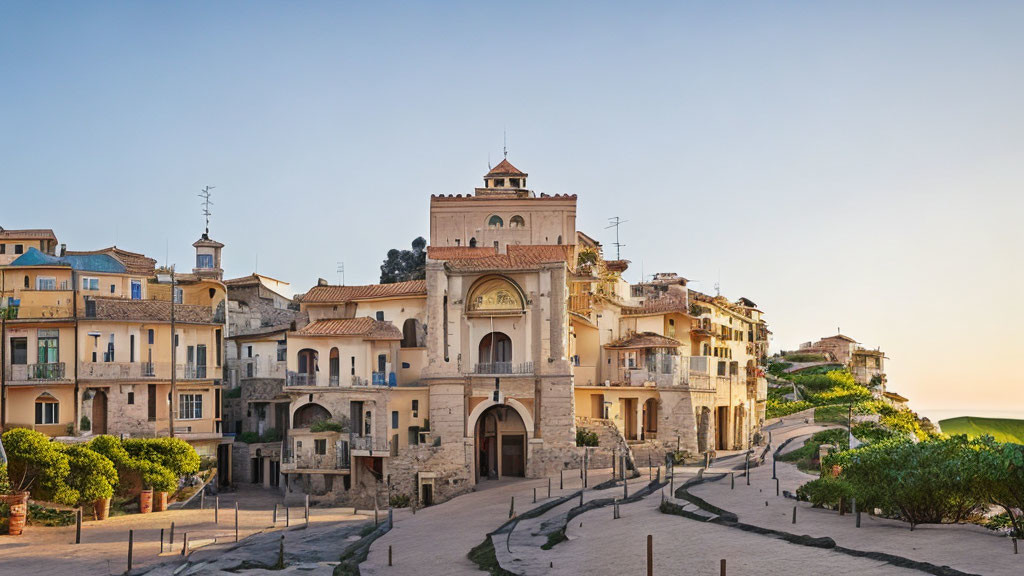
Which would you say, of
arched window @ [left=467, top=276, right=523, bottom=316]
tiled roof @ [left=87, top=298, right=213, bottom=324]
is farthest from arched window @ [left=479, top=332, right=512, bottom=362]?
tiled roof @ [left=87, top=298, right=213, bottom=324]

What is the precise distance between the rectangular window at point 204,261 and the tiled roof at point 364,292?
16307 millimetres

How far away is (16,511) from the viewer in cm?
3912

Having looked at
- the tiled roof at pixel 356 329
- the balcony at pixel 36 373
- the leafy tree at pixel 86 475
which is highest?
the tiled roof at pixel 356 329

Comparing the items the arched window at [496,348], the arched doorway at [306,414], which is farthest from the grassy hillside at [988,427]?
the arched doorway at [306,414]

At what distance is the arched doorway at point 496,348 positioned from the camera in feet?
166

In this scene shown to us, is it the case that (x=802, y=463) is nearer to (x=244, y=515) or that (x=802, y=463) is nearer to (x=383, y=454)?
(x=383, y=454)

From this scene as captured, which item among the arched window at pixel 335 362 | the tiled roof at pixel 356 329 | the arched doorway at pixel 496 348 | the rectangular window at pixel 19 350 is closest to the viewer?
the rectangular window at pixel 19 350

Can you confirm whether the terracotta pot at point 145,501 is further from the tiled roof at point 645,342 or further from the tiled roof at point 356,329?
the tiled roof at point 645,342

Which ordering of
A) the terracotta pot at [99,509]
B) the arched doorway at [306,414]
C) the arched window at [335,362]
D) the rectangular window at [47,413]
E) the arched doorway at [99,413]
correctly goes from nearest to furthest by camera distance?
the terracotta pot at [99,509]
the rectangular window at [47,413]
the arched doorway at [99,413]
the arched window at [335,362]
the arched doorway at [306,414]

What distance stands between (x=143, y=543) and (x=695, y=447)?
26.3m

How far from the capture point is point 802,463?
42656mm

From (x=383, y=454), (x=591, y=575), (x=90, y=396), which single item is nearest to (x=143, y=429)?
(x=90, y=396)

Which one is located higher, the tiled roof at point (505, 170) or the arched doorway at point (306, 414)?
the tiled roof at point (505, 170)

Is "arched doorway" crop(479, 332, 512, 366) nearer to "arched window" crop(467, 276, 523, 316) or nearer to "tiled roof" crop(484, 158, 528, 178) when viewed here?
"arched window" crop(467, 276, 523, 316)
